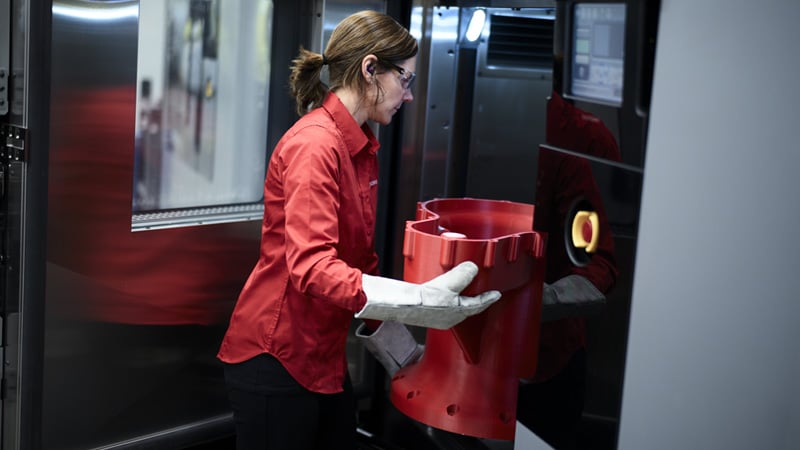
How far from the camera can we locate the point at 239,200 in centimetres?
284

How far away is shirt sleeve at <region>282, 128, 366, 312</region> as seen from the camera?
1.82 meters

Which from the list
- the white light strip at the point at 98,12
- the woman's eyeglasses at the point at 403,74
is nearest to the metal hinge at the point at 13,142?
the white light strip at the point at 98,12

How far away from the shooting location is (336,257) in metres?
1.94

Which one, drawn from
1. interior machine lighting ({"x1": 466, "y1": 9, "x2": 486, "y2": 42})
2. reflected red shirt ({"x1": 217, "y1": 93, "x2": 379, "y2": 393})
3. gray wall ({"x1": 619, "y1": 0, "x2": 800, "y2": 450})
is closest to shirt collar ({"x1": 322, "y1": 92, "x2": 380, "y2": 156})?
reflected red shirt ({"x1": 217, "y1": 93, "x2": 379, "y2": 393})

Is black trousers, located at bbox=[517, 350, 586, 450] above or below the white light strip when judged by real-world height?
below

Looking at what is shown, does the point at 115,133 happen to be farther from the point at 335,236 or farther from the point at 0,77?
the point at 335,236

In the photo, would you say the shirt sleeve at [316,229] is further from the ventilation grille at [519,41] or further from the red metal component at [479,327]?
the ventilation grille at [519,41]

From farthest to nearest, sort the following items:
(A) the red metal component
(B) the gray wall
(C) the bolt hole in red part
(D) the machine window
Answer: (D) the machine window, (C) the bolt hole in red part, (A) the red metal component, (B) the gray wall

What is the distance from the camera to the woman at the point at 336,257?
1930mm

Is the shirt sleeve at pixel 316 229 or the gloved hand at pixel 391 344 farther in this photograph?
the gloved hand at pixel 391 344

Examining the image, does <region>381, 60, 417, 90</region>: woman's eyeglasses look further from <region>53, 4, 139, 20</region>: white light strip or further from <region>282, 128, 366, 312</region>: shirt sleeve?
<region>53, 4, 139, 20</region>: white light strip

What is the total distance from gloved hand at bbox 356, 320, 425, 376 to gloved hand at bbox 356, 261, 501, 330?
0.47m

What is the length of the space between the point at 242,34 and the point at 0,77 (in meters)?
0.71

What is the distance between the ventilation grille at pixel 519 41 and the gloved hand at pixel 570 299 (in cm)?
124
